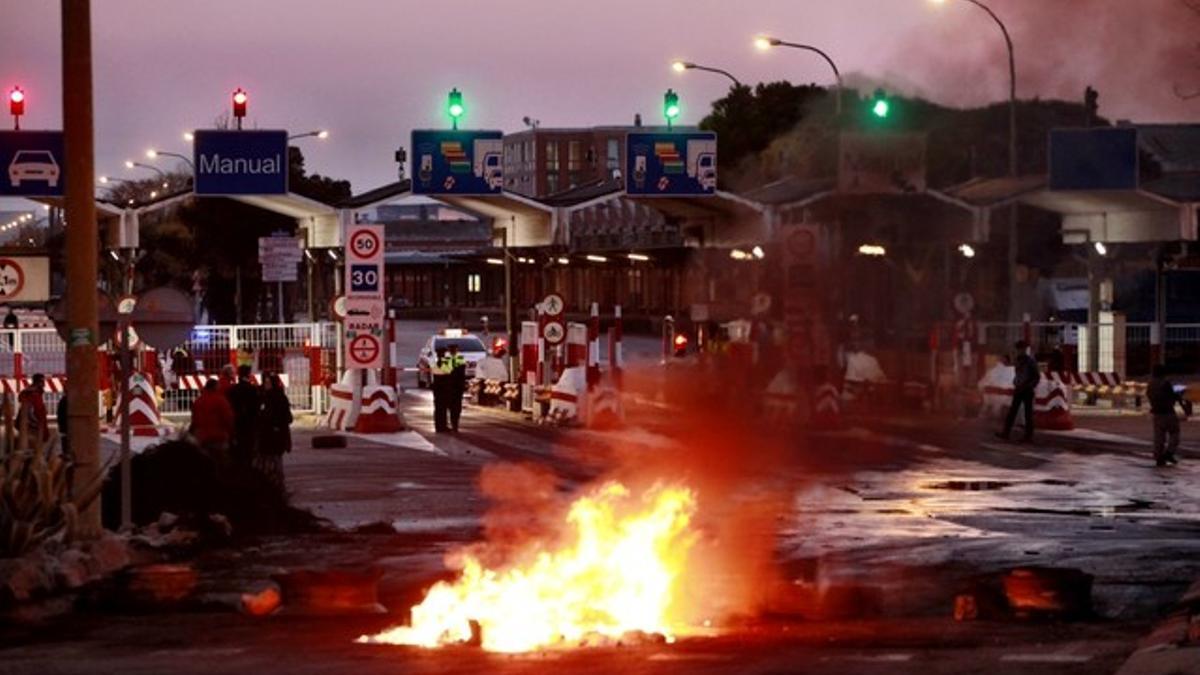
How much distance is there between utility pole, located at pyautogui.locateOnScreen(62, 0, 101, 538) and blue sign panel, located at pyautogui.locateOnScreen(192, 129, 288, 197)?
2261 cm

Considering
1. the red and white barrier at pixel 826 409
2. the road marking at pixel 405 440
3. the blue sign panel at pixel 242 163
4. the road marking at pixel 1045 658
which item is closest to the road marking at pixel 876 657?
the road marking at pixel 1045 658

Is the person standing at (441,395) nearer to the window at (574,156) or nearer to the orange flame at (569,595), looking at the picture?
the orange flame at (569,595)

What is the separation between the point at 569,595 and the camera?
46.9ft

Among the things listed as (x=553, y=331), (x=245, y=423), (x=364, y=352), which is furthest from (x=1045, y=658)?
(x=553, y=331)

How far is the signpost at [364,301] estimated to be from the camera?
117 feet

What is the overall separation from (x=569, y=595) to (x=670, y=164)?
29592 mm

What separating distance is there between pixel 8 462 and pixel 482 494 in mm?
8241

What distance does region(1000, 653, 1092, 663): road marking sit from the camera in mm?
11523

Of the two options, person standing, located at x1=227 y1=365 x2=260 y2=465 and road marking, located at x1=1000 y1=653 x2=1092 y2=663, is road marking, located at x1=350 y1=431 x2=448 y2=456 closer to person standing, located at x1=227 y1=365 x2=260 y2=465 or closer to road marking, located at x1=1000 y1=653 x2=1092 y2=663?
person standing, located at x1=227 y1=365 x2=260 y2=465

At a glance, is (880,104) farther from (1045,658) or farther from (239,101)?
(1045,658)

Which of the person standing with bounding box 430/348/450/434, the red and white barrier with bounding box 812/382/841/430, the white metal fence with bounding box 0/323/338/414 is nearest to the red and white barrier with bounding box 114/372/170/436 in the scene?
the white metal fence with bounding box 0/323/338/414

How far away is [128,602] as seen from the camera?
14.5m

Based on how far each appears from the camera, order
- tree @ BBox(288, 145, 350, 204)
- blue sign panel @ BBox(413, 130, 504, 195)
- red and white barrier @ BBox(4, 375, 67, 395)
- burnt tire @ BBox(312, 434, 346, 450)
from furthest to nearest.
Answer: tree @ BBox(288, 145, 350, 204) → blue sign panel @ BBox(413, 130, 504, 195) → red and white barrier @ BBox(4, 375, 67, 395) → burnt tire @ BBox(312, 434, 346, 450)

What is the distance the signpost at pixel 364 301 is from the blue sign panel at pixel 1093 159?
14928 millimetres
